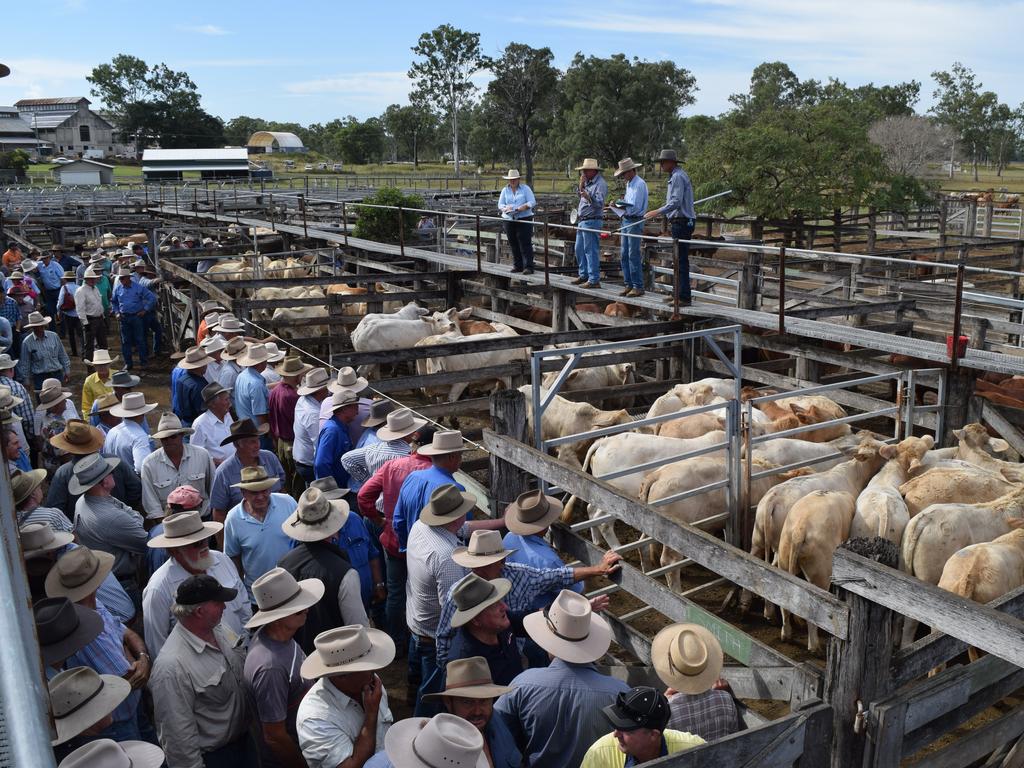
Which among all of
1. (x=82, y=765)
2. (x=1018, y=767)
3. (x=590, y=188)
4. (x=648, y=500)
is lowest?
(x=1018, y=767)

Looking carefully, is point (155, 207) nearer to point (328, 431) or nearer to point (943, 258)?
point (943, 258)

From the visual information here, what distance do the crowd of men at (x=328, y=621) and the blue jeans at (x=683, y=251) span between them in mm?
4711

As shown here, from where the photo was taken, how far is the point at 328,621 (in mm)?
4742

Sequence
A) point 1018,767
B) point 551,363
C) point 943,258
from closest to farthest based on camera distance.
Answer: point 1018,767 → point 551,363 → point 943,258

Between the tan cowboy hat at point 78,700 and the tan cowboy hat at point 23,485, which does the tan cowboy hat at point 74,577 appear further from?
the tan cowboy hat at point 23,485

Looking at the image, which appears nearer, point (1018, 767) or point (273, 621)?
point (273, 621)

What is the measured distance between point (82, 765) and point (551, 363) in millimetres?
7501

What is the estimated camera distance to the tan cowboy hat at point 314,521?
16.0ft

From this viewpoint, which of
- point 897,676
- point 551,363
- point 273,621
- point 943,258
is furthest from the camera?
point 943,258

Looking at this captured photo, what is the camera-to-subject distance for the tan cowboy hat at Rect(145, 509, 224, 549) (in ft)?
15.2

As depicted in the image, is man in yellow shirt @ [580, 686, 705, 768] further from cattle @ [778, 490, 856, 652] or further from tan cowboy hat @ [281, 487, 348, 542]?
cattle @ [778, 490, 856, 652]

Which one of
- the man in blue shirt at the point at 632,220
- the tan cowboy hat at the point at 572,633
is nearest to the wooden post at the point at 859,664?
the tan cowboy hat at the point at 572,633

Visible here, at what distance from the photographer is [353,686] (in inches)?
144

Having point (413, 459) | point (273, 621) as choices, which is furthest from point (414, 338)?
point (273, 621)
